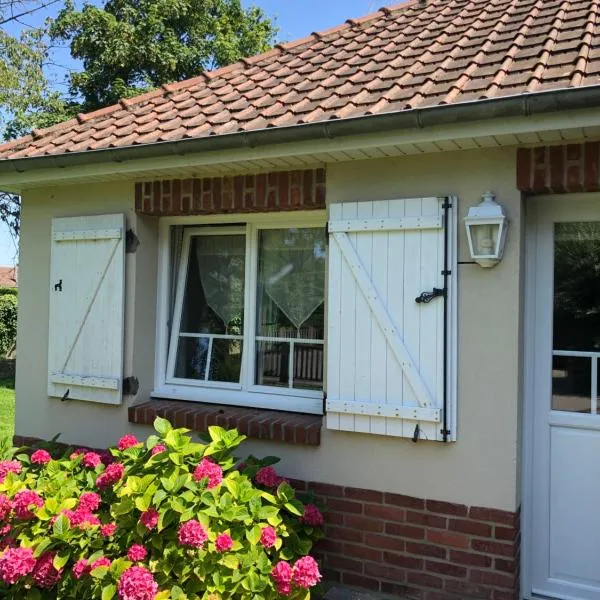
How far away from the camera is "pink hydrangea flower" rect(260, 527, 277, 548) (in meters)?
3.00

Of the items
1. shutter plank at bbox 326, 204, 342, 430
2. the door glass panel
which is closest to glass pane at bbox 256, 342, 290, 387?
shutter plank at bbox 326, 204, 342, 430

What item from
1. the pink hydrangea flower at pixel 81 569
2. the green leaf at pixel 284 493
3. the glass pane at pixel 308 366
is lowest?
the pink hydrangea flower at pixel 81 569

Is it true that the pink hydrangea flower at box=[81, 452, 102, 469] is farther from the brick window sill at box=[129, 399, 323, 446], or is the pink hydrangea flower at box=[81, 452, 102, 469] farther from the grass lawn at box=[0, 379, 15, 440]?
the grass lawn at box=[0, 379, 15, 440]

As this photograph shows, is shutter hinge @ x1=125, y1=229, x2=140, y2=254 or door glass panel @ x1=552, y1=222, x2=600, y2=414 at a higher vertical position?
shutter hinge @ x1=125, y1=229, x2=140, y2=254

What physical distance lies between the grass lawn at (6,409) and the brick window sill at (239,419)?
285cm

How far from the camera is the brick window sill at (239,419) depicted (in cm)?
374

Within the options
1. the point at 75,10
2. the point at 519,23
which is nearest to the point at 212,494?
the point at 519,23

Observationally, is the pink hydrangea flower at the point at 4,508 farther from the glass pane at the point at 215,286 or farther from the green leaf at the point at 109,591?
the glass pane at the point at 215,286

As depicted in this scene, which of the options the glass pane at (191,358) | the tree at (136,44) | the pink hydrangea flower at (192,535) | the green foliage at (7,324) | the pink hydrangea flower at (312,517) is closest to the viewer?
the pink hydrangea flower at (192,535)

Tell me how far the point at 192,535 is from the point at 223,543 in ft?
0.54

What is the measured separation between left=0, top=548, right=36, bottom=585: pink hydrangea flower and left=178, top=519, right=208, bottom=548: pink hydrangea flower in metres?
0.80

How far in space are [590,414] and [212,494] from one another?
6.75ft

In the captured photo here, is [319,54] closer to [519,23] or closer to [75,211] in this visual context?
[519,23]

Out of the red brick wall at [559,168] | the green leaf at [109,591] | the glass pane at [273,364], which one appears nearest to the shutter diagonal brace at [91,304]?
the glass pane at [273,364]
